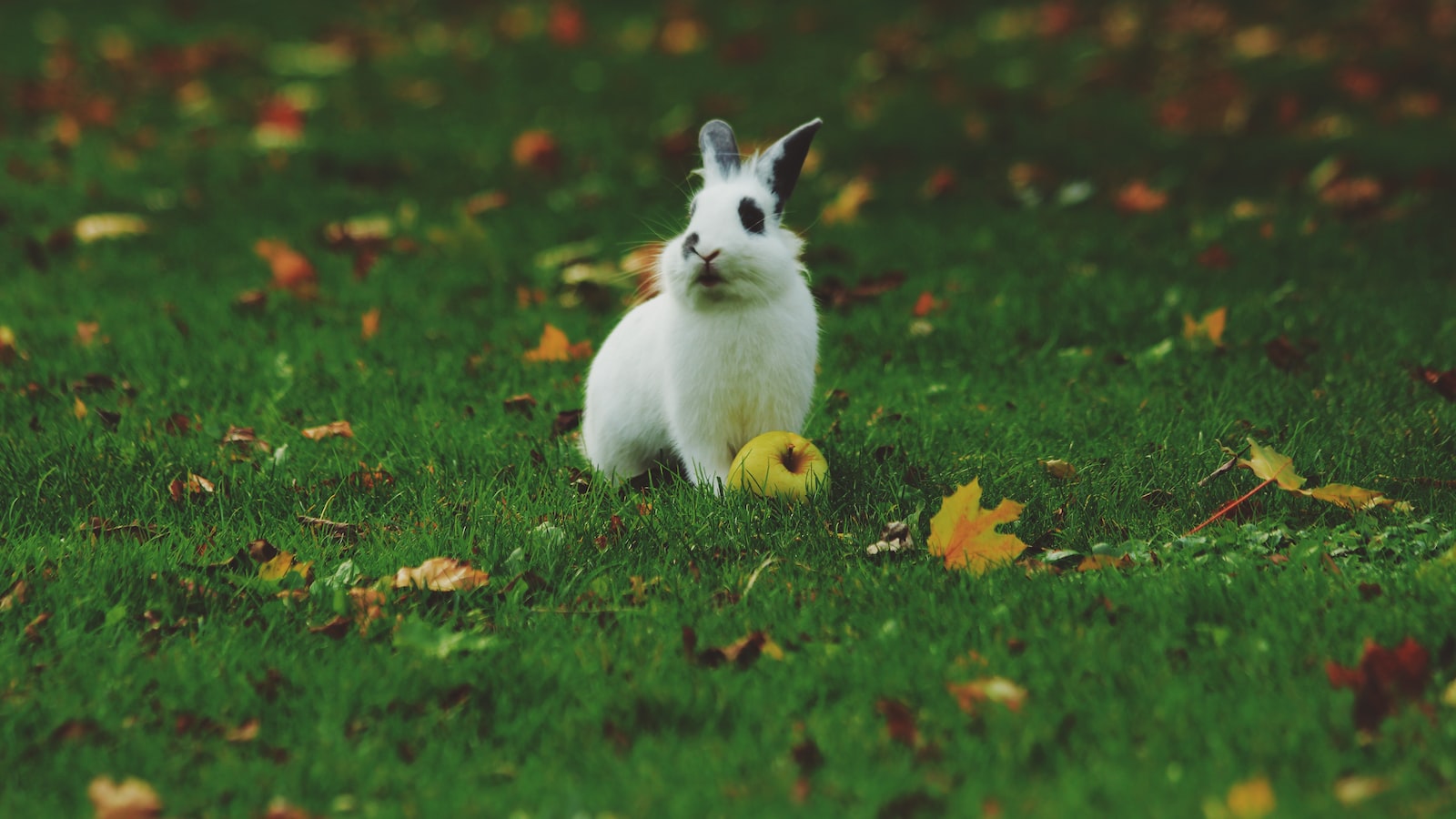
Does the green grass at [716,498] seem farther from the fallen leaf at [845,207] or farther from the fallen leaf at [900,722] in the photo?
the fallen leaf at [845,207]

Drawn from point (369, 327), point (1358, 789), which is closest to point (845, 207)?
point (369, 327)

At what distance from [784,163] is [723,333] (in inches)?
19.3

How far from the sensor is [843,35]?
10.1 metres

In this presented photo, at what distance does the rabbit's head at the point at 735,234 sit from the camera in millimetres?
3289

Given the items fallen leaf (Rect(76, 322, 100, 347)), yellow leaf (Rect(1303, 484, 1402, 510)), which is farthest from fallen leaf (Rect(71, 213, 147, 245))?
yellow leaf (Rect(1303, 484, 1402, 510))

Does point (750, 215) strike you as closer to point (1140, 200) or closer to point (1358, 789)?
point (1358, 789)

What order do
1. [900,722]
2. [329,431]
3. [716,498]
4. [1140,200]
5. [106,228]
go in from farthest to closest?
[1140,200], [106,228], [329,431], [716,498], [900,722]

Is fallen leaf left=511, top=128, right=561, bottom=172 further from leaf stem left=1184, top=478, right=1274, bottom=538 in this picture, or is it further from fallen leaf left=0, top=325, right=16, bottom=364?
leaf stem left=1184, top=478, right=1274, bottom=538

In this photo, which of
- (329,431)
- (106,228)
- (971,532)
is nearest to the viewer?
(971,532)

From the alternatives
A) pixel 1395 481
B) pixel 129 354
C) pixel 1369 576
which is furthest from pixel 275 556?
pixel 1395 481

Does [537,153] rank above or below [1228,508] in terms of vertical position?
above

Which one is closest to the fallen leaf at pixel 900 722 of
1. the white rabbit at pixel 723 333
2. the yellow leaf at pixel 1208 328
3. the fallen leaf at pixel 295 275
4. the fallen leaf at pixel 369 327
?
the white rabbit at pixel 723 333

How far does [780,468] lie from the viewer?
3.35 m

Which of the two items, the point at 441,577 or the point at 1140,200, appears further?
the point at 1140,200
